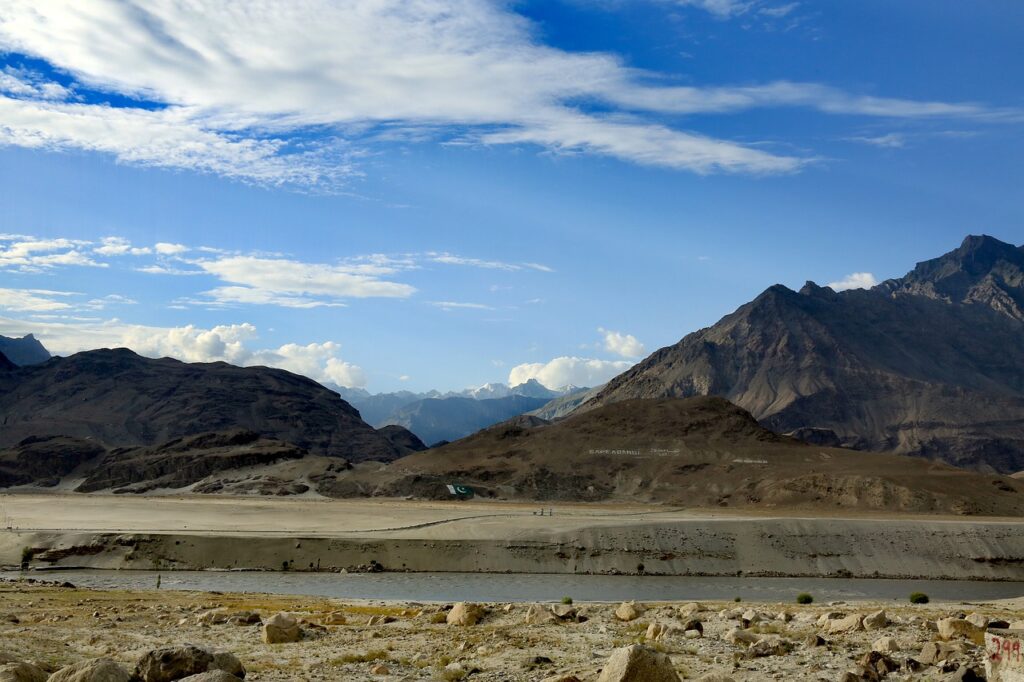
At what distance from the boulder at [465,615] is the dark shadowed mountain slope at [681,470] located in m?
99.7

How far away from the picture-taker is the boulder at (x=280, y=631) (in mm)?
24984

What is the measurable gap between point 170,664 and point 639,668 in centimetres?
842

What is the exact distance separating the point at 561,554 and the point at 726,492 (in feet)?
241

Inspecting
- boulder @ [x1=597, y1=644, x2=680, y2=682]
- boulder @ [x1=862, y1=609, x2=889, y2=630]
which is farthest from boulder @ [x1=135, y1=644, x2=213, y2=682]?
boulder @ [x1=862, y1=609, x2=889, y2=630]

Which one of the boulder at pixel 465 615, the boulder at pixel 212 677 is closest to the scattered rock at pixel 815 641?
the boulder at pixel 465 615

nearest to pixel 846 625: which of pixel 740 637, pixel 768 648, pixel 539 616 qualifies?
pixel 740 637

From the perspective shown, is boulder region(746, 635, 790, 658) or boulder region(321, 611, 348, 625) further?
boulder region(321, 611, 348, 625)

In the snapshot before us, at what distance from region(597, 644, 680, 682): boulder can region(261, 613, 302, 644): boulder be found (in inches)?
501

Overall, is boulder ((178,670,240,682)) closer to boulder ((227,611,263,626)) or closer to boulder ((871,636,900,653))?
boulder ((871,636,900,653))

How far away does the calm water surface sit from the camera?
5478cm

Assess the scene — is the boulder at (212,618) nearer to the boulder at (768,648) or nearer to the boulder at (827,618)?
the boulder at (768,648)

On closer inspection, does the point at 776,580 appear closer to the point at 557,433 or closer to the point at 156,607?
the point at 156,607

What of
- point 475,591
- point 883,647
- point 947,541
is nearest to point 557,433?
point 947,541

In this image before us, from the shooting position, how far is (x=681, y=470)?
5920 inches
